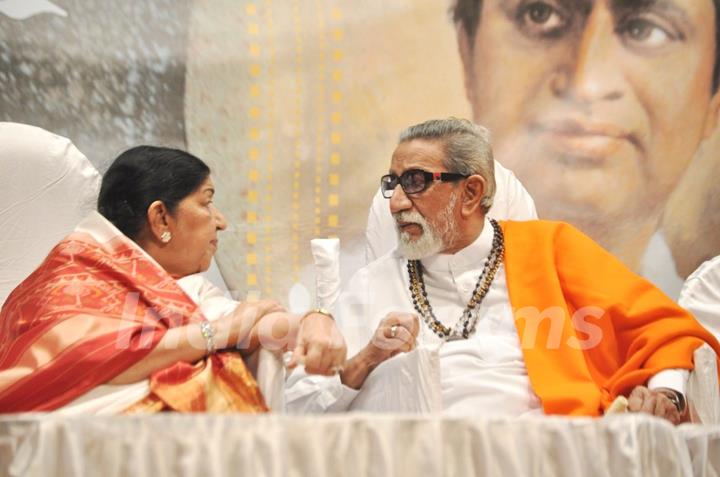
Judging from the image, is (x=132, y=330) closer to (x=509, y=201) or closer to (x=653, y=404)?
(x=653, y=404)

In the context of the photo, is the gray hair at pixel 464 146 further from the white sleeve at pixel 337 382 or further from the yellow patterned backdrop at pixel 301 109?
the yellow patterned backdrop at pixel 301 109

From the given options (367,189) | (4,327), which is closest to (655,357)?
(4,327)

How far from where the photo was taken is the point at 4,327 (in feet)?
7.47

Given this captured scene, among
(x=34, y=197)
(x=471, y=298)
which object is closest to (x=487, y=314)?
(x=471, y=298)

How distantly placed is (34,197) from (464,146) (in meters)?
1.38

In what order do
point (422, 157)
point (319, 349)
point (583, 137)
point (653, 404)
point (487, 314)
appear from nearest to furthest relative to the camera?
point (319, 349)
point (653, 404)
point (487, 314)
point (422, 157)
point (583, 137)

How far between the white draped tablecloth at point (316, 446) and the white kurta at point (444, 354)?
1.91 feet

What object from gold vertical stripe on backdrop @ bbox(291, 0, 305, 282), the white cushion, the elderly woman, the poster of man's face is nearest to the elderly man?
the elderly woman

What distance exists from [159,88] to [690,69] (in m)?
2.62

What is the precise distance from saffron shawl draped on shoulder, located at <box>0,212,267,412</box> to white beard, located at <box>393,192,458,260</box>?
0.80 metres

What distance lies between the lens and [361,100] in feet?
14.1

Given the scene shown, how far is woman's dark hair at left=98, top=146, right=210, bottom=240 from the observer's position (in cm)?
247

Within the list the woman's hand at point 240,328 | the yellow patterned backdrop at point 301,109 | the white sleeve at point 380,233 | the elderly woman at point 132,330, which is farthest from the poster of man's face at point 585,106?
the woman's hand at point 240,328

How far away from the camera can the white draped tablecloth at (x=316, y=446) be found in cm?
154
